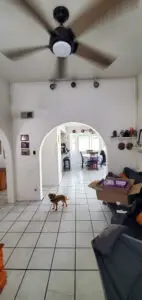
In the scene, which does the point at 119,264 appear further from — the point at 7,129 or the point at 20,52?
the point at 7,129

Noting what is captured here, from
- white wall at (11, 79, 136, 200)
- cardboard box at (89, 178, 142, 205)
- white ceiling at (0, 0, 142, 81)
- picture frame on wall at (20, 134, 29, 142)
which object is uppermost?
white ceiling at (0, 0, 142, 81)

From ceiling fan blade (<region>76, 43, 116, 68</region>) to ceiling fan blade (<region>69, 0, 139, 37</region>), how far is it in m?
0.28

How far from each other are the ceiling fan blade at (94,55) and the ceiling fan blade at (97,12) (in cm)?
28

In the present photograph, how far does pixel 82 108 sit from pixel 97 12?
8.92 feet

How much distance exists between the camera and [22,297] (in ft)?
5.69

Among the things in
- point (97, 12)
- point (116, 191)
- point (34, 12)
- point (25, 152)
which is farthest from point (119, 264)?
point (25, 152)

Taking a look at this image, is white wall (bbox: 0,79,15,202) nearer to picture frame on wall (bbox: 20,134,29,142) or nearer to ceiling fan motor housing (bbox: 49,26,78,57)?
picture frame on wall (bbox: 20,134,29,142)

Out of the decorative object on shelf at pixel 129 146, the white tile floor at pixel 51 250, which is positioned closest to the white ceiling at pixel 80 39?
the decorative object on shelf at pixel 129 146

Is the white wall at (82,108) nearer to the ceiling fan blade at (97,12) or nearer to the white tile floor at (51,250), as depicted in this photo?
the white tile floor at (51,250)

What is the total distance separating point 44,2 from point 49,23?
0.33 metres

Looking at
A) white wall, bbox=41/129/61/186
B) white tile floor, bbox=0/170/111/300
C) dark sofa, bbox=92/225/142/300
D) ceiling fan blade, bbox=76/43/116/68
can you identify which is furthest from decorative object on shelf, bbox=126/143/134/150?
dark sofa, bbox=92/225/142/300

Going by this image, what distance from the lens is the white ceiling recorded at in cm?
198

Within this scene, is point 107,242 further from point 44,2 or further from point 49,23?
point 49,23

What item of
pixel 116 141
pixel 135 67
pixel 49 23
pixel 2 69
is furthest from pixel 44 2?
pixel 116 141
